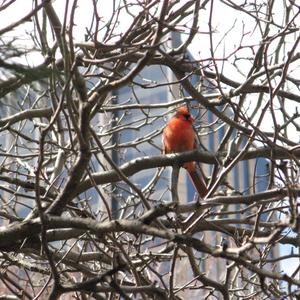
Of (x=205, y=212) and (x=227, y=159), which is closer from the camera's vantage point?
(x=205, y=212)

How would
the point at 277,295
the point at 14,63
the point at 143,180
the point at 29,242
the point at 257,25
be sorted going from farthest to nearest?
the point at 143,180 → the point at 257,25 → the point at 277,295 → the point at 29,242 → the point at 14,63

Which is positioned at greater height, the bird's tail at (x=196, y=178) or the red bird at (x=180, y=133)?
the red bird at (x=180, y=133)

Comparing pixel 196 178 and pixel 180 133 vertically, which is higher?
pixel 180 133

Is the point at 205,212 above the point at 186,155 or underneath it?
underneath

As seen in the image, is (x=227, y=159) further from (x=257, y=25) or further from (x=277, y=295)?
(x=257, y=25)

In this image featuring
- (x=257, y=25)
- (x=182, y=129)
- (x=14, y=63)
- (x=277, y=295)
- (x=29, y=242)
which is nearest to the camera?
(x=14, y=63)

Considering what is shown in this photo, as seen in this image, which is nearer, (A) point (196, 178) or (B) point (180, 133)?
(A) point (196, 178)

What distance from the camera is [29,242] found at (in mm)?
3299

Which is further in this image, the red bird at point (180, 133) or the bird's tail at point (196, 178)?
the red bird at point (180, 133)

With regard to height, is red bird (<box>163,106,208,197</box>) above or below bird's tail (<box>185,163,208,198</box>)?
above

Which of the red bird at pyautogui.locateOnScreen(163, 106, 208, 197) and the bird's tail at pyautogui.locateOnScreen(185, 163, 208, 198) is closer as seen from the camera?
the bird's tail at pyautogui.locateOnScreen(185, 163, 208, 198)

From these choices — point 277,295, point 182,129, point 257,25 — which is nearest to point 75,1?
point 277,295

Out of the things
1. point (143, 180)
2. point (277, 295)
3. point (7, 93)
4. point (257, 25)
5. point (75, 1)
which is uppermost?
point (143, 180)

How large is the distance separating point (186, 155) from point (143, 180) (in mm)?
5551
